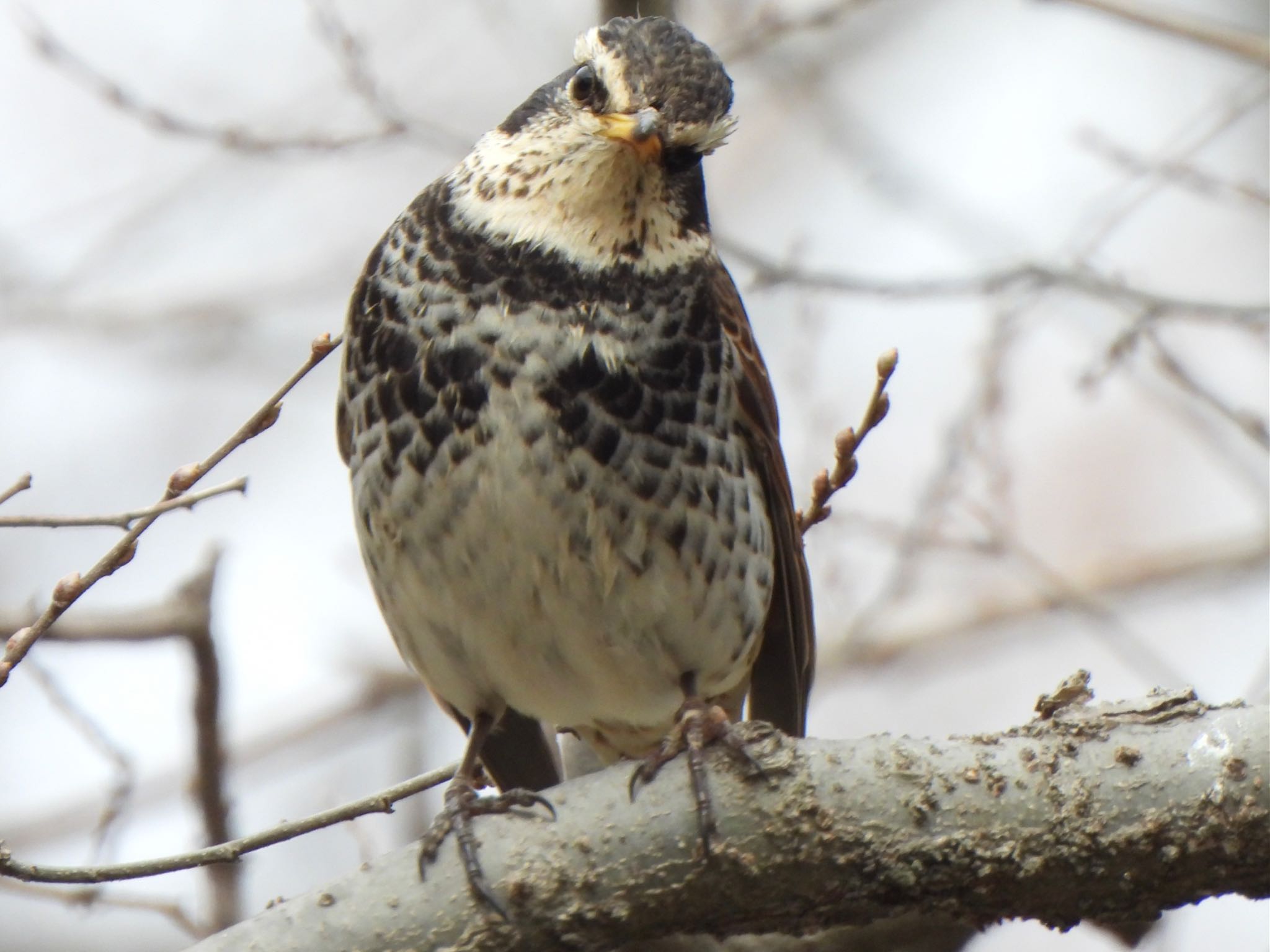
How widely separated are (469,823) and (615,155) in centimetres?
171

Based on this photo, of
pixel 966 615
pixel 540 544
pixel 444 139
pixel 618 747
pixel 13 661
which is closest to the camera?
pixel 13 661

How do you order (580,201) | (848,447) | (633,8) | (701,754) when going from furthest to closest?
1. (633,8)
2. (580,201)
3. (848,447)
4. (701,754)

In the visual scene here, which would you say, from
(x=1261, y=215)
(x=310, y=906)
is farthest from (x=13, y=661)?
(x=1261, y=215)

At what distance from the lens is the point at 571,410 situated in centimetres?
393

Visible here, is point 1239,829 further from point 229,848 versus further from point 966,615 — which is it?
point 966,615

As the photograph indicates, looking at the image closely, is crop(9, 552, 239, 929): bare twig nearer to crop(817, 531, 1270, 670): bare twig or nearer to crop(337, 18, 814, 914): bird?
crop(337, 18, 814, 914): bird

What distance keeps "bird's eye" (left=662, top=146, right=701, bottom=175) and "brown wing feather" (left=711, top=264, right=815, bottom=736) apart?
397 mm

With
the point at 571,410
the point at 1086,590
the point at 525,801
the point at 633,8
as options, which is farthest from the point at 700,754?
the point at 1086,590

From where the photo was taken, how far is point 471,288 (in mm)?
4098

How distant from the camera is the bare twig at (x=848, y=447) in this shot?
11.7 ft

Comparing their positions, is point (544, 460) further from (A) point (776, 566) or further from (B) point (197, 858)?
(B) point (197, 858)

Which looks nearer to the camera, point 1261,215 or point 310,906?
point 310,906

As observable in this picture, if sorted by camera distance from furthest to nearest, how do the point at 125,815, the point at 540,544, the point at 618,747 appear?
the point at 125,815 → the point at 618,747 → the point at 540,544

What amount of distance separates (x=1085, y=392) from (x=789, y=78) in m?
4.41
